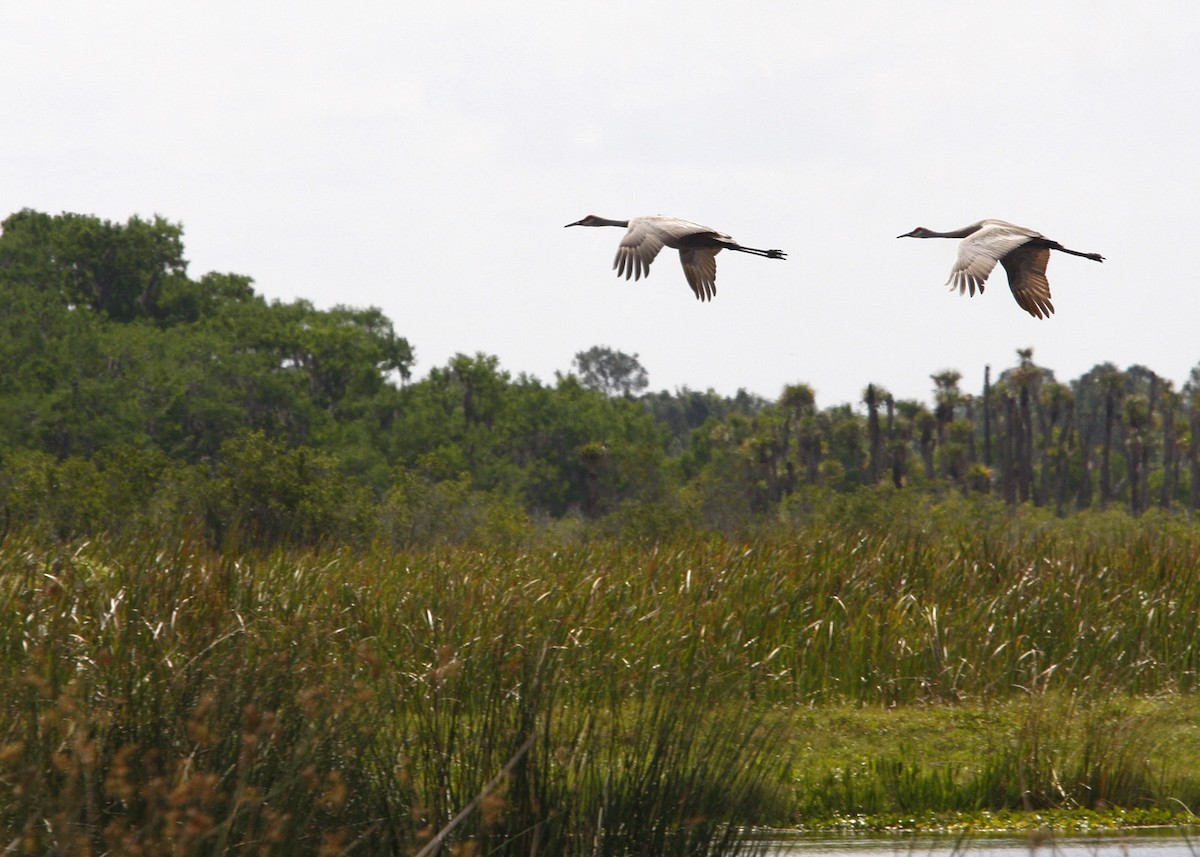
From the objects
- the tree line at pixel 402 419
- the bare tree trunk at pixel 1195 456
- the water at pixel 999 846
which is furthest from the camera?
the bare tree trunk at pixel 1195 456

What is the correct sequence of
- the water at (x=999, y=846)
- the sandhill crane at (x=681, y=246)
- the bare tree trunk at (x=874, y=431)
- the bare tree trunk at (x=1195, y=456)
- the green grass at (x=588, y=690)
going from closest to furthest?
the green grass at (x=588, y=690) < the water at (x=999, y=846) < the sandhill crane at (x=681, y=246) < the bare tree trunk at (x=874, y=431) < the bare tree trunk at (x=1195, y=456)

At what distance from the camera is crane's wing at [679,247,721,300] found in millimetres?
9867

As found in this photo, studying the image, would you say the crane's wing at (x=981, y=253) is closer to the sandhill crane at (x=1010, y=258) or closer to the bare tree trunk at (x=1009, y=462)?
the sandhill crane at (x=1010, y=258)

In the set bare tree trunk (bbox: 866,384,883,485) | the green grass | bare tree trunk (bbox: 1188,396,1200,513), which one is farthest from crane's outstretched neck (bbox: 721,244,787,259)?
Answer: bare tree trunk (bbox: 1188,396,1200,513)

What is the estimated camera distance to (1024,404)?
5056cm

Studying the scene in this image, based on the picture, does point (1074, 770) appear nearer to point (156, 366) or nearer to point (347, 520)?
point (347, 520)

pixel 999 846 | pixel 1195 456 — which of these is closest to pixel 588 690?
pixel 999 846

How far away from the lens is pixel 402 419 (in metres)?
48.6

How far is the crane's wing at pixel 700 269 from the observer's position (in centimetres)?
987

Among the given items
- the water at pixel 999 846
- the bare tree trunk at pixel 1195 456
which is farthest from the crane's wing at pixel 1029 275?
the bare tree trunk at pixel 1195 456

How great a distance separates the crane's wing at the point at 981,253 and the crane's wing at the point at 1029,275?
0.33 metres

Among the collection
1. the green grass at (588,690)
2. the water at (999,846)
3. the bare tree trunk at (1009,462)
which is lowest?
the water at (999,846)

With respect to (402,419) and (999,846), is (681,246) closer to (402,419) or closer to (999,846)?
(999,846)

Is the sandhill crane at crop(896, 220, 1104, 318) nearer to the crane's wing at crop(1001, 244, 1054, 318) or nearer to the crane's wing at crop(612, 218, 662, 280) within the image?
the crane's wing at crop(1001, 244, 1054, 318)
